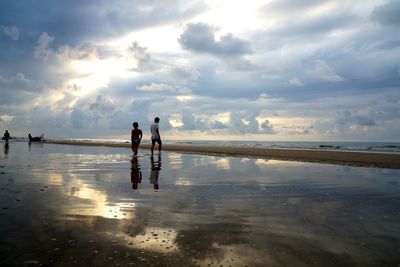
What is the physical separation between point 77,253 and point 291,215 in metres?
4.07

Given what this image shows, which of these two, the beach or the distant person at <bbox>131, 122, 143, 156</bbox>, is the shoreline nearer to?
the distant person at <bbox>131, 122, 143, 156</bbox>

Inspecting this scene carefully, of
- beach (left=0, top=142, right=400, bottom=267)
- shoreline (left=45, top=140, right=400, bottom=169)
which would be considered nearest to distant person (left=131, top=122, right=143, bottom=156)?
shoreline (left=45, top=140, right=400, bottom=169)

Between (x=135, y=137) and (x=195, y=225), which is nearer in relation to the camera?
(x=195, y=225)

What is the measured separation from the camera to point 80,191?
348 inches

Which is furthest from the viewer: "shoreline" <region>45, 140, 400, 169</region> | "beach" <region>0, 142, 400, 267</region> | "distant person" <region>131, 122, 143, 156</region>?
"distant person" <region>131, 122, 143, 156</region>

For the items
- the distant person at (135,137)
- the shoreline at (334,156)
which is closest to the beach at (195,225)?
the shoreline at (334,156)

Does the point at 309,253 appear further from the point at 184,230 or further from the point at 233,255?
the point at 184,230

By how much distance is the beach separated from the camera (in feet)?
13.7

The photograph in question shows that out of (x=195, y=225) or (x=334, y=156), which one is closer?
(x=195, y=225)

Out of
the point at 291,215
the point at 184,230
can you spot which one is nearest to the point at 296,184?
the point at 291,215

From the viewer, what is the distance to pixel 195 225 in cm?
564

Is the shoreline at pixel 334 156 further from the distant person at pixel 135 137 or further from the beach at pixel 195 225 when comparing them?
the beach at pixel 195 225

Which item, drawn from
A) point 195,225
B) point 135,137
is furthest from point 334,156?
point 195,225

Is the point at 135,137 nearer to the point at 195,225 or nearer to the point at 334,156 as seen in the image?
the point at 334,156
